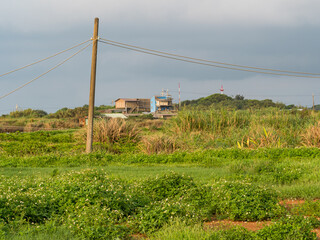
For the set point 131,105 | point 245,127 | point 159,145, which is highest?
point 131,105

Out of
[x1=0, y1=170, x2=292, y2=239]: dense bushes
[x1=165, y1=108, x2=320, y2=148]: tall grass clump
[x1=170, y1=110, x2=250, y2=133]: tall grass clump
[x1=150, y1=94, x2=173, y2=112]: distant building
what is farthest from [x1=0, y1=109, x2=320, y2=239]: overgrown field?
[x1=150, y1=94, x2=173, y2=112]: distant building

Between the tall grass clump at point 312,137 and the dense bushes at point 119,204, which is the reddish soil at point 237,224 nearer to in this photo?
the dense bushes at point 119,204

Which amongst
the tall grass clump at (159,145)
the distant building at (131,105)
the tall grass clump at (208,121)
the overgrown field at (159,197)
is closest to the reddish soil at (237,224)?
the overgrown field at (159,197)

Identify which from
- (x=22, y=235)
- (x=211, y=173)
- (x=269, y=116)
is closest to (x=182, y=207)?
(x=22, y=235)

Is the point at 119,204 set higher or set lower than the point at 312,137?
lower

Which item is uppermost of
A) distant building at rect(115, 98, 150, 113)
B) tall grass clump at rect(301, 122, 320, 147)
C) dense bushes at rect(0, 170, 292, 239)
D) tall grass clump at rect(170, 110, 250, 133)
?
distant building at rect(115, 98, 150, 113)

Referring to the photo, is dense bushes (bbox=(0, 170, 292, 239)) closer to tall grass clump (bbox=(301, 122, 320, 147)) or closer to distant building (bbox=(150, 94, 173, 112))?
tall grass clump (bbox=(301, 122, 320, 147))

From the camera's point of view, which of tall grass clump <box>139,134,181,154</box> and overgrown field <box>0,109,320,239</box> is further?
tall grass clump <box>139,134,181,154</box>

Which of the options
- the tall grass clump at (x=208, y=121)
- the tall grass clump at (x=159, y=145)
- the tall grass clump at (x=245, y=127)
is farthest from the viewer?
the tall grass clump at (x=208, y=121)

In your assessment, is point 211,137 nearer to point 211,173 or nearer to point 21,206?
point 211,173

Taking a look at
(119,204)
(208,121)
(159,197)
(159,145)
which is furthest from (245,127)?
(119,204)

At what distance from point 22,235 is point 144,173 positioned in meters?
6.57

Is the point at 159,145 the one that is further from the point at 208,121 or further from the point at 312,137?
the point at 312,137

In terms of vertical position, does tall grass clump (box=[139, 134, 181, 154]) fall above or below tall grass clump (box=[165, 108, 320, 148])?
below
